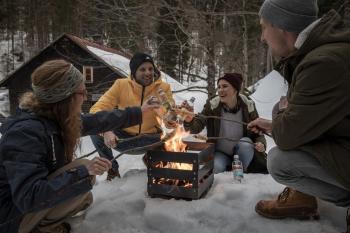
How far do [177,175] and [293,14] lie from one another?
1582 mm

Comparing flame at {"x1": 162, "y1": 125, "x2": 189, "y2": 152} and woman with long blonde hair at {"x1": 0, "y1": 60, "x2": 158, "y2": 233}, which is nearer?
Answer: woman with long blonde hair at {"x1": 0, "y1": 60, "x2": 158, "y2": 233}

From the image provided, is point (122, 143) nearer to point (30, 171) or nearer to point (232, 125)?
point (232, 125)

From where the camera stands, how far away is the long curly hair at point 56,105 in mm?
2520

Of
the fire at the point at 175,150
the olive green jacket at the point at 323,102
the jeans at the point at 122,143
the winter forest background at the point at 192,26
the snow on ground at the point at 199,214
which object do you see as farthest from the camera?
the winter forest background at the point at 192,26

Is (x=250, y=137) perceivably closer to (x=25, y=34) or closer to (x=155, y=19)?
(x=155, y=19)

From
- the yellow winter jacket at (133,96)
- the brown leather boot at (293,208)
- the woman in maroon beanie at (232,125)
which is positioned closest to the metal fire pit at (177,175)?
the brown leather boot at (293,208)

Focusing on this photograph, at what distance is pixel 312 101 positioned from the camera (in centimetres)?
210

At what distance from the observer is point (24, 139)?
2322 millimetres

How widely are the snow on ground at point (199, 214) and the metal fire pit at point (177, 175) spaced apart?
2.8 inches

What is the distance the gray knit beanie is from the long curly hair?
1512 millimetres

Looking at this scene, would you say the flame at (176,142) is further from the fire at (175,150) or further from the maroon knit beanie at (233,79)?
the maroon knit beanie at (233,79)

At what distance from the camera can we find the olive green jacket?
2.04 m

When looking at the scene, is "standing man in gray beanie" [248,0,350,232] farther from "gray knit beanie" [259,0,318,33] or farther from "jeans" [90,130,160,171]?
"jeans" [90,130,160,171]

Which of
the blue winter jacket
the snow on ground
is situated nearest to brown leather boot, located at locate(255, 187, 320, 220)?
the snow on ground
